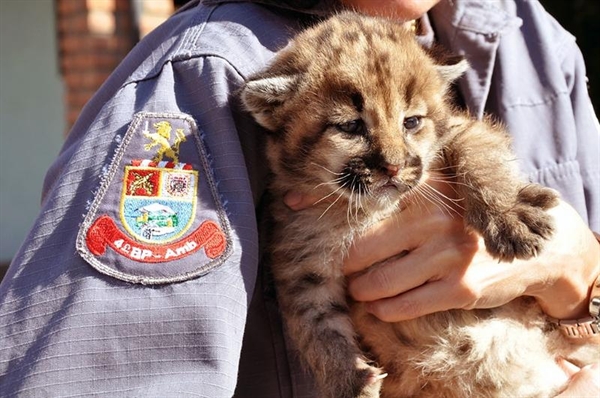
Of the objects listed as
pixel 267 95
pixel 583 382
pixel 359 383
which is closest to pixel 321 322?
pixel 359 383

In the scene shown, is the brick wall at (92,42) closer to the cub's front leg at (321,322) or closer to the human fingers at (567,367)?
the cub's front leg at (321,322)

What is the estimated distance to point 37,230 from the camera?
2.04 meters

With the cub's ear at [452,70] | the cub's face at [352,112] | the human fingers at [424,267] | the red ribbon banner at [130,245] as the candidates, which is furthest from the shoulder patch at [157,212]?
the cub's ear at [452,70]

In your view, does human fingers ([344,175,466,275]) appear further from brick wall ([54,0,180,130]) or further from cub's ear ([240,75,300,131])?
brick wall ([54,0,180,130])

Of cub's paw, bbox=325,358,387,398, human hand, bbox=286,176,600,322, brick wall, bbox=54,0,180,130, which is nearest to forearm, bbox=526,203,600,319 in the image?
human hand, bbox=286,176,600,322

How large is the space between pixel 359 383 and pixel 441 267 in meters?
0.41

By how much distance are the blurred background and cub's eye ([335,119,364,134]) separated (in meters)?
4.73

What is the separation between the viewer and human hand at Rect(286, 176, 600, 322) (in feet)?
8.01

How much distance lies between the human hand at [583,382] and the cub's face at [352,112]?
782mm

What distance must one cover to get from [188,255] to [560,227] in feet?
3.94

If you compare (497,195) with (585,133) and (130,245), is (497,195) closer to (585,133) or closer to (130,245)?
(585,133)

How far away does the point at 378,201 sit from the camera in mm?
2463

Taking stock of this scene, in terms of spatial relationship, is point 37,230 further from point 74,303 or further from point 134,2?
point 134,2

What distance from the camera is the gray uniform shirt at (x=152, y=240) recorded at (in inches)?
74.7
